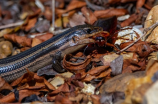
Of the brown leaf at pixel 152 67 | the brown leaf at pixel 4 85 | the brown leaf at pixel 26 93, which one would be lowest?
the brown leaf at pixel 4 85

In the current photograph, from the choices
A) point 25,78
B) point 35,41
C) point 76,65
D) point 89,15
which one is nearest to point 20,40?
point 35,41

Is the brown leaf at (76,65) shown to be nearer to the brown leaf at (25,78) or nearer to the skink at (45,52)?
the skink at (45,52)

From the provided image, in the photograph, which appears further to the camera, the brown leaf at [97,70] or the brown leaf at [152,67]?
the brown leaf at [97,70]

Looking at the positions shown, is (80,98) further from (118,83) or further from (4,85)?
(4,85)

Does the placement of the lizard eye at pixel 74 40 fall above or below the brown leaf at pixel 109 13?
below

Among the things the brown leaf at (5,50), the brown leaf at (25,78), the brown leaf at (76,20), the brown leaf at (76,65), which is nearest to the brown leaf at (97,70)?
the brown leaf at (76,65)

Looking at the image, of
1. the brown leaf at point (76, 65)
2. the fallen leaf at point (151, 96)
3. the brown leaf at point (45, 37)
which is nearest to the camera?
the fallen leaf at point (151, 96)

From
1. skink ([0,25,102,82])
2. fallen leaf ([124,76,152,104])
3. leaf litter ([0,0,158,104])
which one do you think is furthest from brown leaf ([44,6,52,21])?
fallen leaf ([124,76,152,104])

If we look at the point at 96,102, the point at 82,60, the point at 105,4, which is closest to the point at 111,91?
the point at 96,102
